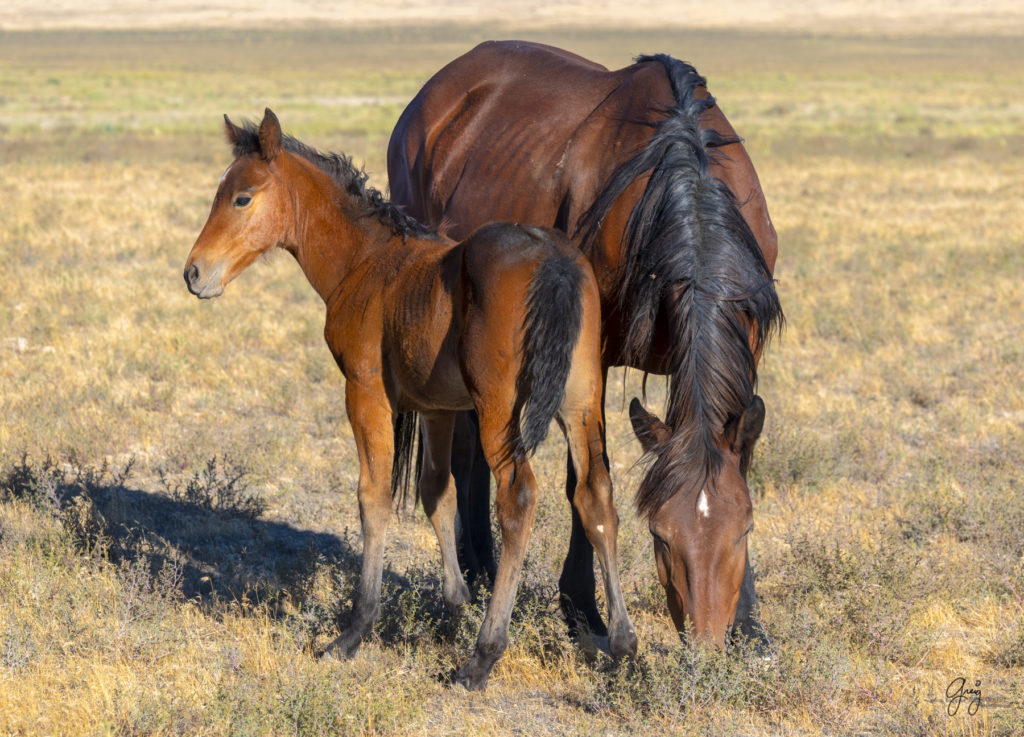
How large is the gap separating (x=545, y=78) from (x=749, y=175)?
1748 millimetres

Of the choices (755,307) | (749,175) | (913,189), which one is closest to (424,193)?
(749,175)

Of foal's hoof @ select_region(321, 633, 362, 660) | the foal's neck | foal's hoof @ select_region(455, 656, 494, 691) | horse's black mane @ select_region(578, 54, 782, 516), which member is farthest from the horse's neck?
foal's hoof @ select_region(455, 656, 494, 691)

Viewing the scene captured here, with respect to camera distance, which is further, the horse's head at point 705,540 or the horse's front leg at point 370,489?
the horse's front leg at point 370,489

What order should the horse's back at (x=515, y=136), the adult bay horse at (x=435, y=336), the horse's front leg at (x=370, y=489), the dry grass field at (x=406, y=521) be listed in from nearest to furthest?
the adult bay horse at (x=435, y=336), the dry grass field at (x=406, y=521), the horse's front leg at (x=370, y=489), the horse's back at (x=515, y=136)

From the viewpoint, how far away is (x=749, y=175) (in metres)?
4.59

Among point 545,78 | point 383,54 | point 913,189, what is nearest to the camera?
point 545,78

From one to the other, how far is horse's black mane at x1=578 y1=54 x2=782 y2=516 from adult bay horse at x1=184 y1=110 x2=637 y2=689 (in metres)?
0.26

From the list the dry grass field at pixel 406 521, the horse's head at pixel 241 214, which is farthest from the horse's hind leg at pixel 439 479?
the horse's head at pixel 241 214

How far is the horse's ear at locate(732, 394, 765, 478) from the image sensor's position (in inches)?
141

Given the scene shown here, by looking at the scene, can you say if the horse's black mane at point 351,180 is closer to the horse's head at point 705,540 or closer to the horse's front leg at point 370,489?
the horse's front leg at point 370,489

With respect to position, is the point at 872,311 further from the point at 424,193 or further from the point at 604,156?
the point at 604,156

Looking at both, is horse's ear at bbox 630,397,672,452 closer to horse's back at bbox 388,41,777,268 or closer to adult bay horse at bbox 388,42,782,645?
adult bay horse at bbox 388,42,782,645

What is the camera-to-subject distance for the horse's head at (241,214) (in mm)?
4352

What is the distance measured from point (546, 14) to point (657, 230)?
455 ft
